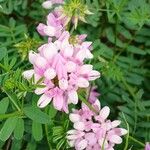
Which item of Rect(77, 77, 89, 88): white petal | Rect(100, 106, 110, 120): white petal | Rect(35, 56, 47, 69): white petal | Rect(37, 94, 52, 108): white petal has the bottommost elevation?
Rect(100, 106, 110, 120): white petal

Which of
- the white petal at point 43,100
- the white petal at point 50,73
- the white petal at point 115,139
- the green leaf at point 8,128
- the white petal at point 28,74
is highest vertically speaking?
the white petal at point 50,73

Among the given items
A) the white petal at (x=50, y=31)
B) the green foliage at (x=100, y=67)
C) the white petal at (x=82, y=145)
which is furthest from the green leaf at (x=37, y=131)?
the white petal at (x=50, y=31)

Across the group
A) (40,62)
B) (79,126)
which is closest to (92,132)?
(79,126)

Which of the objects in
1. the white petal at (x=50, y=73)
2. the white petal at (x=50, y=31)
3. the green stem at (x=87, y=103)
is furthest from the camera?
the white petal at (x=50, y=31)

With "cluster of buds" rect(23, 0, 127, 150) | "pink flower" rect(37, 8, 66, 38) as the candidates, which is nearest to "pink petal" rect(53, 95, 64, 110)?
"cluster of buds" rect(23, 0, 127, 150)

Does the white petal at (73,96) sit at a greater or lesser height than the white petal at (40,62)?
lesser

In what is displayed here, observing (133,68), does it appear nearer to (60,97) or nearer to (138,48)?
(138,48)

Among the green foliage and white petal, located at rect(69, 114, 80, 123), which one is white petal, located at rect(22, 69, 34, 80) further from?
white petal, located at rect(69, 114, 80, 123)

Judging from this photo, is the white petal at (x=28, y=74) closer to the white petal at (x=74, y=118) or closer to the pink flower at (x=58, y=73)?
the pink flower at (x=58, y=73)
